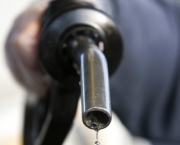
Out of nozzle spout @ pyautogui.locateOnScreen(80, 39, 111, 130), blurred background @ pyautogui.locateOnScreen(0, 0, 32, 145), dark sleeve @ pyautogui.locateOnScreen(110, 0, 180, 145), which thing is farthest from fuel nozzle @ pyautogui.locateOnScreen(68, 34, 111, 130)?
blurred background @ pyautogui.locateOnScreen(0, 0, 32, 145)

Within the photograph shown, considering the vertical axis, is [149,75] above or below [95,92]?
above

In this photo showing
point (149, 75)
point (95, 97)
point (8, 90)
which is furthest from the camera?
point (8, 90)

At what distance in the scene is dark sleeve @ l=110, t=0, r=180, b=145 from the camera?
0.50 meters

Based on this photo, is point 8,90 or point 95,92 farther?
point 8,90

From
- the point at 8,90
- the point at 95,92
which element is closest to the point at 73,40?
the point at 95,92

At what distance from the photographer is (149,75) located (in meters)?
0.50

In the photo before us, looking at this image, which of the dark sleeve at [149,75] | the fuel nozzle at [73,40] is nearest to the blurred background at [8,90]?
the dark sleeve at [149,75]

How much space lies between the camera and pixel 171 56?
503mm

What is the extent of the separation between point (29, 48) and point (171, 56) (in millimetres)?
255

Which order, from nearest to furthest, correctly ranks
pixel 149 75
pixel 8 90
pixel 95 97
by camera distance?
pixel 95 97
pixel 149 75
pixel 8 90

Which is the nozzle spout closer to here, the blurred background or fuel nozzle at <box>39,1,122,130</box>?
fuel nozzle at <box>39,1,122,130</box>

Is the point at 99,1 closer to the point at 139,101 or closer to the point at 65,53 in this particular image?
the point at 65,53

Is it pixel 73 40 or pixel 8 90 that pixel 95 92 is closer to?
pixel 73 40

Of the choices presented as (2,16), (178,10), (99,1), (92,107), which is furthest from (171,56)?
(2,16)
